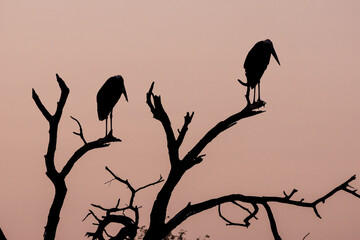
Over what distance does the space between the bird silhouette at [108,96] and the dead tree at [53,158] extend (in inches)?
231

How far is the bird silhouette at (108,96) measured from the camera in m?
23.4

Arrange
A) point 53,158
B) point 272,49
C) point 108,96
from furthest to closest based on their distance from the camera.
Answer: point 272,49
point 108,96
point 53,158

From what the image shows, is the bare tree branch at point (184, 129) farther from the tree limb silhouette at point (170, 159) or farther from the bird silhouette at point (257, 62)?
the bird silhouette at point (257, 62)

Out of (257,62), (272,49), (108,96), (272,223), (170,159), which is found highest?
(272,49)

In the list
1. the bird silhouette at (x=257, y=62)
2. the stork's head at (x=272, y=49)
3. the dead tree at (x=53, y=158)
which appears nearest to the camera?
the dead tree at (x=53, y=158)

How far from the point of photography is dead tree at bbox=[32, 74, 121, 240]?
Answer: 1620 centimetres

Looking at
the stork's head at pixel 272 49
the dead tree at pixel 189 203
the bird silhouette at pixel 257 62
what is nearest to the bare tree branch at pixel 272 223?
the dead tree at pixel 189 203

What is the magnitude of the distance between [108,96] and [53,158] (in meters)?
6.92

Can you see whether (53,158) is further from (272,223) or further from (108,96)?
(108,96)

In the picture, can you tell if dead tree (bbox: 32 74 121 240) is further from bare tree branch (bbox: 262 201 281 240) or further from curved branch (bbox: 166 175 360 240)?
bare tree branch (bbox: 262 201 281 240)

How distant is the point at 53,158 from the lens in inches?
653

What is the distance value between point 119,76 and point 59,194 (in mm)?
7306

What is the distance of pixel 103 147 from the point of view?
1738 centimetres

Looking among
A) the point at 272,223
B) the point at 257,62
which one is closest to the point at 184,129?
the point at 272,223
